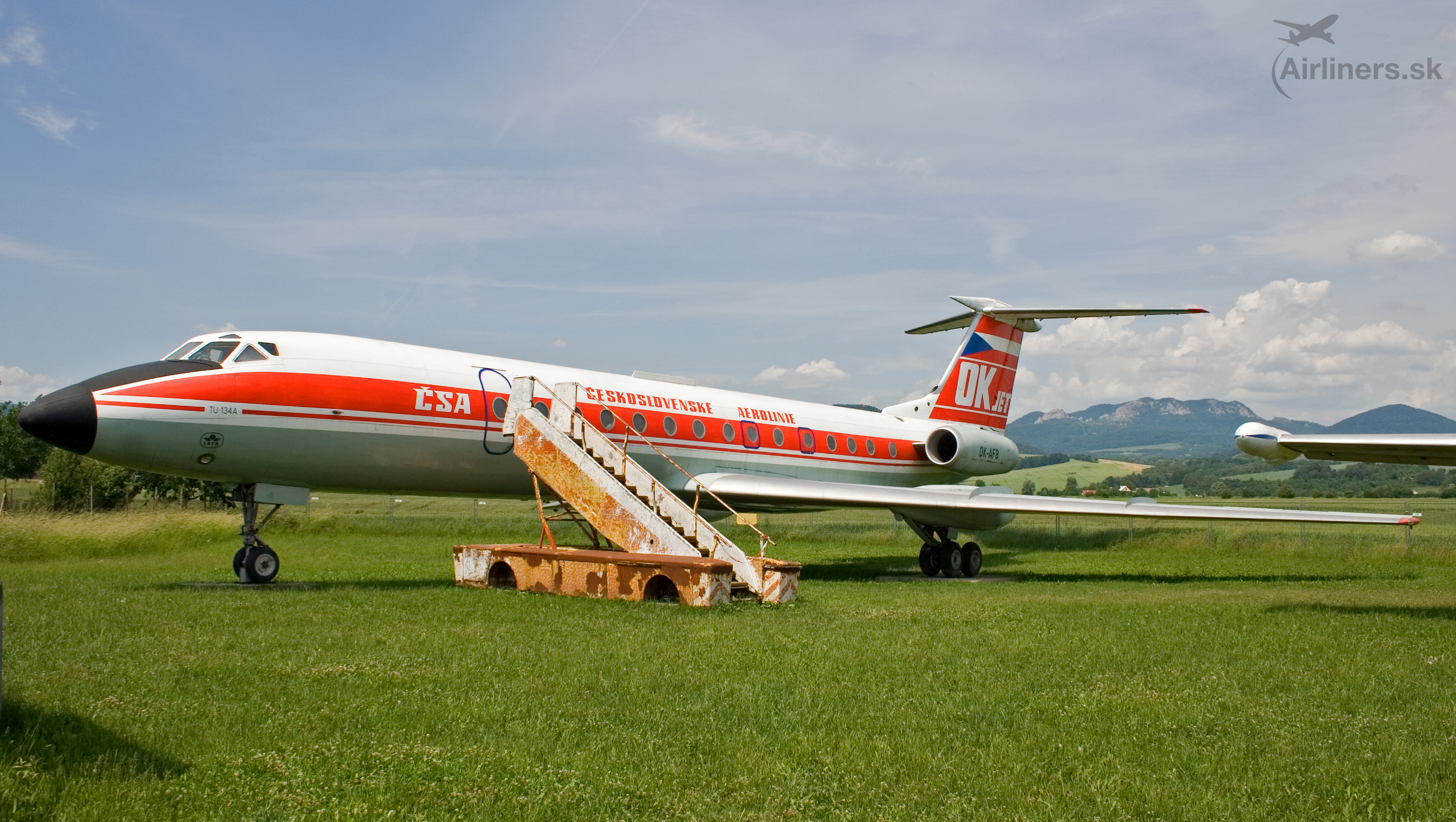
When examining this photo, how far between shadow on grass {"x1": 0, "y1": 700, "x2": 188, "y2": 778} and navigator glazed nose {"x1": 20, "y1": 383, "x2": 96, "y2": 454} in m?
7.47

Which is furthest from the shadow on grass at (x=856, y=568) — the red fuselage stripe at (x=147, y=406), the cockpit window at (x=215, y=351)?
the red fuselage stripe at (x=147, y=406)

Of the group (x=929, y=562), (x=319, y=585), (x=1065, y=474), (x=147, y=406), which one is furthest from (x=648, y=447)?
(x=1065, y=474)

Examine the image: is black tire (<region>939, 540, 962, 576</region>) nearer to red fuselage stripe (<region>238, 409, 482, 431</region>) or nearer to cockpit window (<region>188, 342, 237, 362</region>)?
red fuselage stripe (<region>238, 409, 482, 431</region>)

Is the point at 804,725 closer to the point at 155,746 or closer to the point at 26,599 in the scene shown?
the point at 155,746

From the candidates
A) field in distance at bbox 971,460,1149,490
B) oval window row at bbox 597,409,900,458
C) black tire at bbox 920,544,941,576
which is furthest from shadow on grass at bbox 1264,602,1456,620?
field in distance at bbox 971,460,1149,490

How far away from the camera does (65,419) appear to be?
1230cm

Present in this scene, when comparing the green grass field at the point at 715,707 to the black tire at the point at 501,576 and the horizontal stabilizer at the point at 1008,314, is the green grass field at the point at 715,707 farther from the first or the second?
the horizontal stabilizer at the point at 1008,314

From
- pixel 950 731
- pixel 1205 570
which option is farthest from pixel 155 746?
pixel 1205 570

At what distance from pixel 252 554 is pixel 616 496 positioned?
16.6ft

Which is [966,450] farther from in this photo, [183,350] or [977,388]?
[183,350]

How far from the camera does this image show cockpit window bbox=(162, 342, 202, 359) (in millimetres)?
13820

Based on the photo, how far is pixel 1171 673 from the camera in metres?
8.06

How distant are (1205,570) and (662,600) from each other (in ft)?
44.4

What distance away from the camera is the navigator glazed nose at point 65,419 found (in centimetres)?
1226
